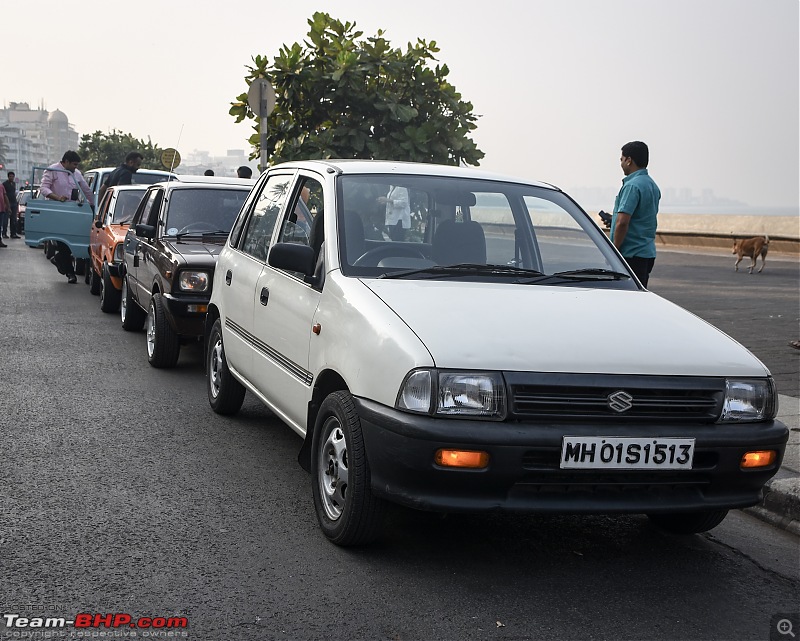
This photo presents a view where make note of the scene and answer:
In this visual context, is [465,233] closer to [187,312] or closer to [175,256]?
[187,312]

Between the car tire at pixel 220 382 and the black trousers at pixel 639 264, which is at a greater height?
the black trousers at pixel 639 264

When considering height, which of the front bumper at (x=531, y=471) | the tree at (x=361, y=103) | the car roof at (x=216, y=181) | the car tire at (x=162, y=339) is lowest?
the car tire at (x=162, y=339)

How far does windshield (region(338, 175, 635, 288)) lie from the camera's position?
5.14 m

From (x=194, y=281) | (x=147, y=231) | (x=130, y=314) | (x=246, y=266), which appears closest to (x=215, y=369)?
(x=246, y=266)

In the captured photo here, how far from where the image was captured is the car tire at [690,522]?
15.8ft

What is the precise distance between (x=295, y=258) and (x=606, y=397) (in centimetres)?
173

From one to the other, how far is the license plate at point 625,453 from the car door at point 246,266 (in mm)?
2573

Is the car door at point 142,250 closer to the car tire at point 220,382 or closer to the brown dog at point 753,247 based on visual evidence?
the car tire at point 220,382

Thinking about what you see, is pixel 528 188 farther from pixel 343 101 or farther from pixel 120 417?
pixel 343 101

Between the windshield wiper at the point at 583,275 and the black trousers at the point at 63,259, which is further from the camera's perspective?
the black trousers at the point at 63,259

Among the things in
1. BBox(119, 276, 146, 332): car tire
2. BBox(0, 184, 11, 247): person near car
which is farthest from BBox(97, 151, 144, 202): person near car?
BBox(0, 184, 11, 247): person near car

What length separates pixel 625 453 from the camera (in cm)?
408

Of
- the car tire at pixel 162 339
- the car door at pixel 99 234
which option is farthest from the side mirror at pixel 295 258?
the car door at pixel 99 234

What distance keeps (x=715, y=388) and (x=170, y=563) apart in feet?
7.52
